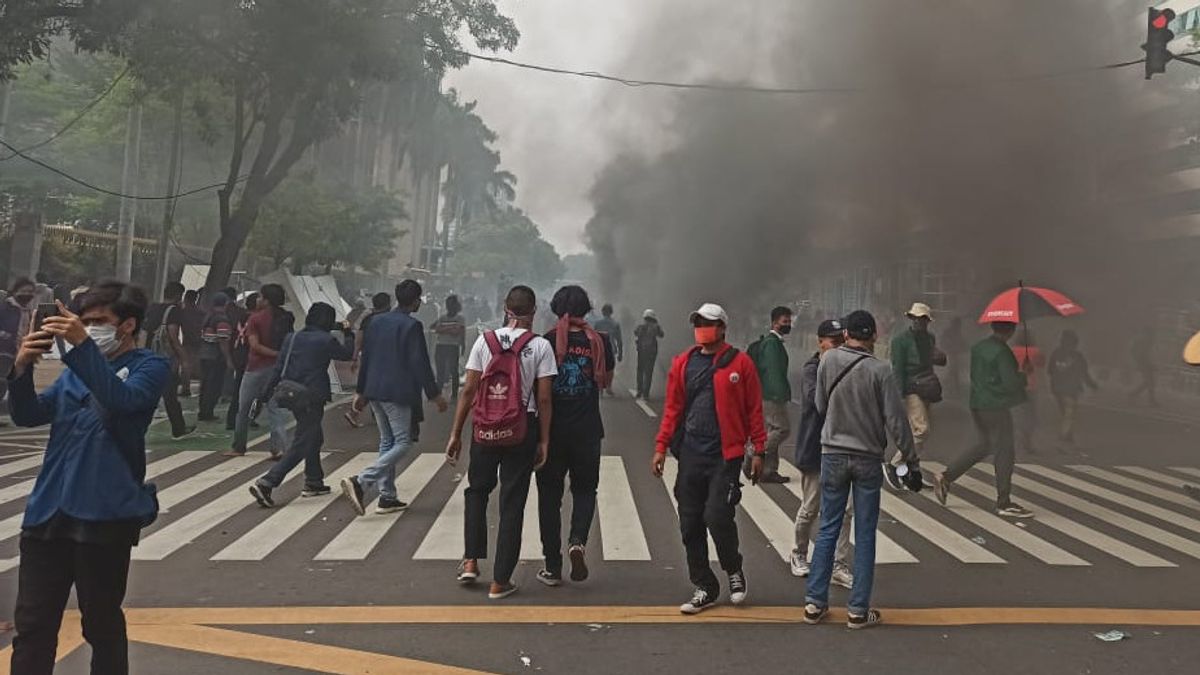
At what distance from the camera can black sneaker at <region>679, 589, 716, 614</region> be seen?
404 cm

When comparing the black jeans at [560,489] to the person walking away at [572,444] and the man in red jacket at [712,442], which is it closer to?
the person walking away at [572,444]

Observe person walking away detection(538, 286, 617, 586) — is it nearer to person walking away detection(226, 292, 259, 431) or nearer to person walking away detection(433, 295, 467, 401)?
person walking away detection(226, 292, 259, 431)

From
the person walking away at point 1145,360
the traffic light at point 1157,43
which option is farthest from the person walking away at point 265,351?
the person walking away at point 1145,360

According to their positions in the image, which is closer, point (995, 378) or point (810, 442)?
point (810, 442)

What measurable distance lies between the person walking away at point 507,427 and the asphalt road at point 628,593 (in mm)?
235

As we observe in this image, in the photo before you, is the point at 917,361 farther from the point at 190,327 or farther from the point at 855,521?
the point at 190,327

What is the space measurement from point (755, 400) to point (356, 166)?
122 feet

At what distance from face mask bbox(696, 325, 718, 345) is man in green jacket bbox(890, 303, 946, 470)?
9.99ft

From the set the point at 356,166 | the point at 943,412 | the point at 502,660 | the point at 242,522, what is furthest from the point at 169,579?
the point at 356,166

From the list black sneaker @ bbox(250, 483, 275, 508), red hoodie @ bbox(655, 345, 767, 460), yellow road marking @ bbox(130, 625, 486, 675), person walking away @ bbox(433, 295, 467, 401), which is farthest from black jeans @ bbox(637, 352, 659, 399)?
yellow road marking @ bbox(130, 625, 486, 675)

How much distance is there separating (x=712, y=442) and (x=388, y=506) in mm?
2783

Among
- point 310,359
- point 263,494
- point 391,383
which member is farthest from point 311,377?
point 263,494

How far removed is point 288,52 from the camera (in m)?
12.6

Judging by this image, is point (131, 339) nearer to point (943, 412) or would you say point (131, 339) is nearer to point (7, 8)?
point (7, 8)
